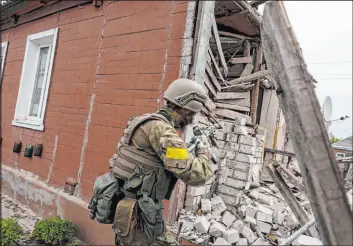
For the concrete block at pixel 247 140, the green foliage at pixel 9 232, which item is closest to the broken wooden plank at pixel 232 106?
the concrete block at pixel 247 140

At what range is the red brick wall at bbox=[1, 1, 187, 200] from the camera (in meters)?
3.62

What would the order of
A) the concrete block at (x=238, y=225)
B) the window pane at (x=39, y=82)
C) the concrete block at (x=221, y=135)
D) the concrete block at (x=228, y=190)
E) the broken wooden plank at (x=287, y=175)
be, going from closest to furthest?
the broken wooden plank at (x=287, y=175), the concrete block at (x=238, y=225), the concrete block at (x=228, y=190), the concrete block at (x=221, y=135), the window pane at (x=39, y=82)

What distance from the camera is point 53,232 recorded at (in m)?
3.84

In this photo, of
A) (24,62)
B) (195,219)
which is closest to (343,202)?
(195,219)

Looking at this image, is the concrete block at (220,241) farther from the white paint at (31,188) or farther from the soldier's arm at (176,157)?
the white paint at (31,188)

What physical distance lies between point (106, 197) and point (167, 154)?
26.2 inches

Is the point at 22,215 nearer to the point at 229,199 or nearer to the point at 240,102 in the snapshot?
the point at 229,199

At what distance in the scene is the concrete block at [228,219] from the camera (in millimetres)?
3600

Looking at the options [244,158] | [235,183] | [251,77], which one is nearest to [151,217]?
[235,183]

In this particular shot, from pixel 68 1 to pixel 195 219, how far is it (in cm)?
471

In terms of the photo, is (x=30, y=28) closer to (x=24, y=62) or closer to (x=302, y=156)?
(x=24, y=62)

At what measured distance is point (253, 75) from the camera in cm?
482

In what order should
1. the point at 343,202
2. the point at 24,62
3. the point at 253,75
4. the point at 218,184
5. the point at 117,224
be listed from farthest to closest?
the point at 24,62, the point at 253,75, the point at 218,184, the point at 117,224, the point at 343,202

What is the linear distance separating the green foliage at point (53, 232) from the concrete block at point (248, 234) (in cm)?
251
